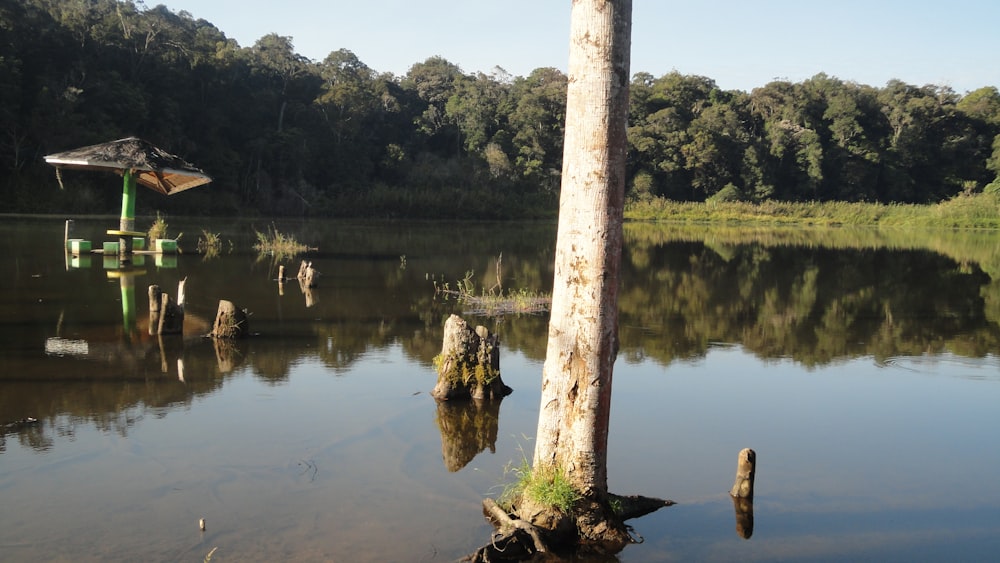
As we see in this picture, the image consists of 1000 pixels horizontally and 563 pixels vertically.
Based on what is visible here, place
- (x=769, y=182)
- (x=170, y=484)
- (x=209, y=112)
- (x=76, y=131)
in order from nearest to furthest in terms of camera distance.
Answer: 1. (x=170, y=484)
2. (x=76, y=131)
3. (x=209, y=112)
4. (x=769, y=182)

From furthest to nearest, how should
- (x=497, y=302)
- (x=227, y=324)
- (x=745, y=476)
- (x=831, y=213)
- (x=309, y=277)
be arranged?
(x=831, y=213) < (x=309, y=277) < (x=497, y=302) < (x=227, y=324) < (x=745, y=476)

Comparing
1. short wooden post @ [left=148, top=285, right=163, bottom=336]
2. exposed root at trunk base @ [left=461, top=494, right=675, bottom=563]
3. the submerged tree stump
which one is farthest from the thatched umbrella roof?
exposed root at trunk base @ [left=461, top=494, right=675, bottom=563]

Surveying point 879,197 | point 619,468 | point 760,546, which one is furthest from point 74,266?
point 879,197

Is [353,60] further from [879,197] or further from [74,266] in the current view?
[74,266]

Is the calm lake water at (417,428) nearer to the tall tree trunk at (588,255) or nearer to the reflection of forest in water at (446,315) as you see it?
the reflection of forest in water at (446,315)

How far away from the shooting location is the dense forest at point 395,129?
36.2 m

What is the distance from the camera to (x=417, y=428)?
6.25m

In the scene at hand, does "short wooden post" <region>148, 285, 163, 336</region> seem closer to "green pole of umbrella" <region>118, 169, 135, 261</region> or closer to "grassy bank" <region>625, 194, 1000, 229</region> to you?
"green pole of umbrella" <region>118, 169, 135, 261</region>

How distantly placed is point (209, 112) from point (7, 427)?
40670mm

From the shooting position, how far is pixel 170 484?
16.1ft

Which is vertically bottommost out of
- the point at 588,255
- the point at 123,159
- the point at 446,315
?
the point at 446,315

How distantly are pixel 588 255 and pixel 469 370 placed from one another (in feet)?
10.3

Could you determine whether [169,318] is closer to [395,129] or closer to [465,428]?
[465,428]

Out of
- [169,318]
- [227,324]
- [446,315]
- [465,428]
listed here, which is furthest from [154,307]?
[465,428]
